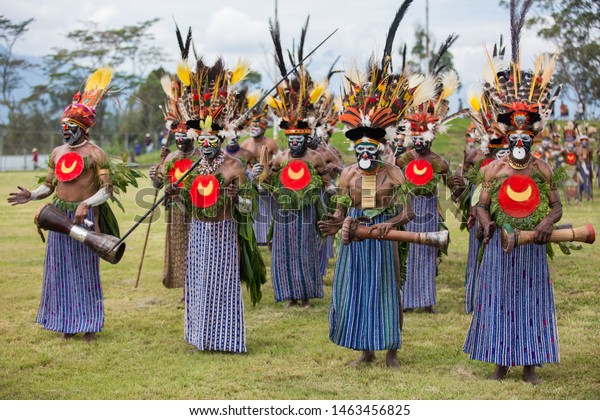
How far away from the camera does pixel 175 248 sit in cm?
888

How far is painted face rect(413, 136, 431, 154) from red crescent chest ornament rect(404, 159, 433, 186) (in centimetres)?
12

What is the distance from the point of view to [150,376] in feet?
20.1

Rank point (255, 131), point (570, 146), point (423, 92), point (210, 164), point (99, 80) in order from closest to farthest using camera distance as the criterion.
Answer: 1. point (423, 92)
2. point (210, 164)
3. point (99, 80)
4. point (255, 131)
5. point (570, 146)

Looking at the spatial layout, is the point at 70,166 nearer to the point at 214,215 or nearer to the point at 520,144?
the point at 214,215

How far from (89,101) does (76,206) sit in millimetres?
988

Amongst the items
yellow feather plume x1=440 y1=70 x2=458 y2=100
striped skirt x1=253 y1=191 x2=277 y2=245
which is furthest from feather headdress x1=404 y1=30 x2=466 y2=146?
striped skirt x1=253 y1=191 x2=277 y2=245

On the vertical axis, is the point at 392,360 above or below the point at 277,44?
below

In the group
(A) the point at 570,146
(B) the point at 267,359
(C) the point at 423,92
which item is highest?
(A) the point at 570,146

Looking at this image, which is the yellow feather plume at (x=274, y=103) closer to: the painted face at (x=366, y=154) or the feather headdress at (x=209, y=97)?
the feather headdress at (x=209, y=97)

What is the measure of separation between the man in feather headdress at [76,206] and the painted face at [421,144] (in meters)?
3.30

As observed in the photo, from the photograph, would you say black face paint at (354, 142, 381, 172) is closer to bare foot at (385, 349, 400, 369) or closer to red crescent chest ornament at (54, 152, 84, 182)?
bare foot at (385, 349, 400, 369)

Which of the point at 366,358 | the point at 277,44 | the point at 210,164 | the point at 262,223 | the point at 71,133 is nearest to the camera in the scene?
the point at 366,358

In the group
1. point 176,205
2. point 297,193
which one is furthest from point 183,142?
point 297,193

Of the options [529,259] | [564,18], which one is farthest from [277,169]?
[564,18]
